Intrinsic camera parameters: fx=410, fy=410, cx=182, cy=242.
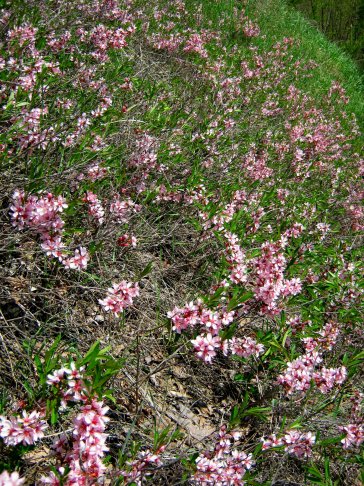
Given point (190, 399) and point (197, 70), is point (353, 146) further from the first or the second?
point (190, 399)

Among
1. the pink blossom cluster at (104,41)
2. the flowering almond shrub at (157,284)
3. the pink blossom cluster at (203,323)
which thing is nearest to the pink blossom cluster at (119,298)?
the flowering almond shrub at (157,284)

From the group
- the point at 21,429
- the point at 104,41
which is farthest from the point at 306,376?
the point at 104,41

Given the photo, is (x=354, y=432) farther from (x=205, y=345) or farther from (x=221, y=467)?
(x=205, y=345)

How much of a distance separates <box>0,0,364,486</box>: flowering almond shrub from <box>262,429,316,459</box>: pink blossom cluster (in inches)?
0.4

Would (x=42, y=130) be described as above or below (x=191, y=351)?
above

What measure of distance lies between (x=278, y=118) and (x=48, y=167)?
5.29m

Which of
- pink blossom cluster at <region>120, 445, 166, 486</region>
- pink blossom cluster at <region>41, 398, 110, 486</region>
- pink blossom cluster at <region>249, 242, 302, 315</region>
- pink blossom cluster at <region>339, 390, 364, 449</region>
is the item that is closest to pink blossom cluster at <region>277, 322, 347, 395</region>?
pink blossom cluster at <region>339, 390, 364, 449</region>

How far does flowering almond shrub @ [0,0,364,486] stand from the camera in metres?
2.21

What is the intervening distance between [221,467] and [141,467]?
479 mm

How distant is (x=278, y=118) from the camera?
7.43 metres

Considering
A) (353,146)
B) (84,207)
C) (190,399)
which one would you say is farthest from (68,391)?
Answer: (353,146)

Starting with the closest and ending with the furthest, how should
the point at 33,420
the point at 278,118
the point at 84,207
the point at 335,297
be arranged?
the point at 33,420
the point at 84,207
the point at 335,297
the point at 278,118

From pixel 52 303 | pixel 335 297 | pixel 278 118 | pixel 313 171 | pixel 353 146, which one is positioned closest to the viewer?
pixel 52 303

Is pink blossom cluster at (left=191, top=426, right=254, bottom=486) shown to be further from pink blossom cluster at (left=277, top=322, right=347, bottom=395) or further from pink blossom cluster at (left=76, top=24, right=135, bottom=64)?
pink blossom cluster at (left=76, top=24, right=135, bottom=64)
